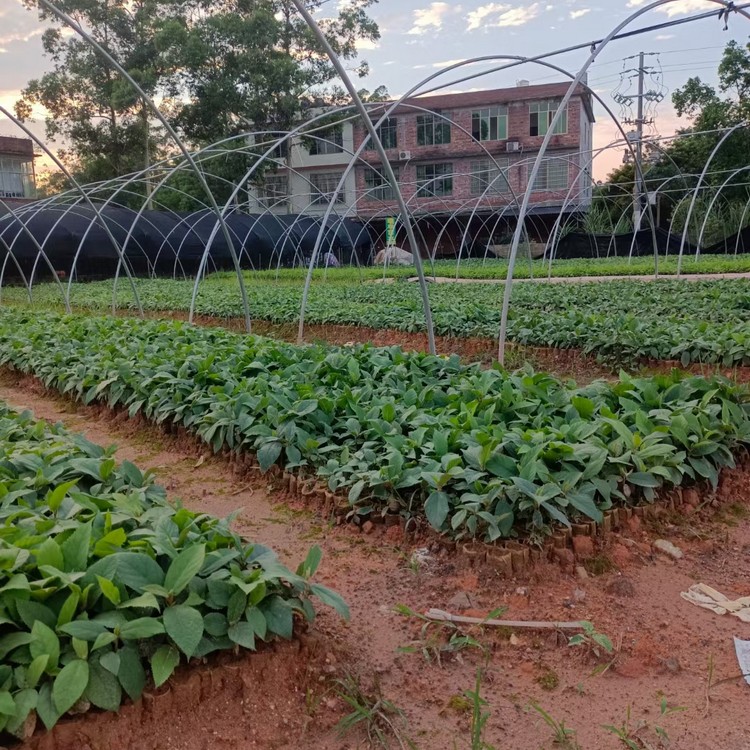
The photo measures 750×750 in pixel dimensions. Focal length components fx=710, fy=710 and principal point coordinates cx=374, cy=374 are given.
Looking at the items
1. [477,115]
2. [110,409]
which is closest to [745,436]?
[110,409]

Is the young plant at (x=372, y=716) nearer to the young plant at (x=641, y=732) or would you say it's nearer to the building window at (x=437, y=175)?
the young plant at (x=641, y=732)

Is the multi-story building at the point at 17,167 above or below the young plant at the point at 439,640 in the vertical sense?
above

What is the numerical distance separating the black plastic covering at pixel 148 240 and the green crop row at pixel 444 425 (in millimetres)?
15266

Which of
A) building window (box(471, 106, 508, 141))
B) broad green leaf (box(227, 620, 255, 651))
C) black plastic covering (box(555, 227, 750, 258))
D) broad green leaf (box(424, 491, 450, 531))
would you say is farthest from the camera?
building window (box(471, 106, 508, 141))

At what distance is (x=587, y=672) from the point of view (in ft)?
8.09

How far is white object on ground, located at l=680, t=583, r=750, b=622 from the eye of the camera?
283 centimetres

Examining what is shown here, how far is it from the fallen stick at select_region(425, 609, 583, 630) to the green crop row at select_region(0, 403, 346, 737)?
1.89ft

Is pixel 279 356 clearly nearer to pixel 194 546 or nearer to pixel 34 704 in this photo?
pixel 194 546

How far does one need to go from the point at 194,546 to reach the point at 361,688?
2.38 feet

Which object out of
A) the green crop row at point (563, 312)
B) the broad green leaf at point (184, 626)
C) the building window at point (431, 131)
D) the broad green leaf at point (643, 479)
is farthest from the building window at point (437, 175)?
the broad green leaf at point (184, 626)

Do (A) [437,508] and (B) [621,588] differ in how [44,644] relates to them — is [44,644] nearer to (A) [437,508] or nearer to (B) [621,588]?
(A) [437,508]

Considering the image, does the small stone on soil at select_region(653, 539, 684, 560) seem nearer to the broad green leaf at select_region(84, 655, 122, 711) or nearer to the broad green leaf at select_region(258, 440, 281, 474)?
the broad green leaf at select_region(258, 440, 281, 474)

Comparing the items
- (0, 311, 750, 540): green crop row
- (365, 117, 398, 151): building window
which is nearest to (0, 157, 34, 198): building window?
(365, 117, 398, 151): building window

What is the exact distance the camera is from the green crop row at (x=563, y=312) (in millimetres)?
6910
